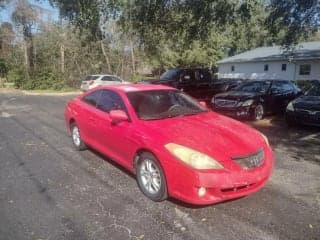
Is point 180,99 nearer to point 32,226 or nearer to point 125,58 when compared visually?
point 32,226

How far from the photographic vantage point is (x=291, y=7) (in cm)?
1230

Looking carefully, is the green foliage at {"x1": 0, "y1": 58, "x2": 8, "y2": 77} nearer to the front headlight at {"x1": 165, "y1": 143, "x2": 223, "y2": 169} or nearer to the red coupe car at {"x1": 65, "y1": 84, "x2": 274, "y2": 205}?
the red coupe car at {"x1": 65, "y1": 84, "x2": 274, "y2": 205}

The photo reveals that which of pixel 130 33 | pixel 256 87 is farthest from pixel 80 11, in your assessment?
pixel 130 33

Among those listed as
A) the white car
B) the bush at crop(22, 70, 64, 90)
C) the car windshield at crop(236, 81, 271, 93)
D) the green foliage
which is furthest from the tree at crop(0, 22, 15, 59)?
the car windshield at crop(236, 81, 271, 93)

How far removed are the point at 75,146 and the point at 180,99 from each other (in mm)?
2684

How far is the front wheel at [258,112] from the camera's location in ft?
37.9

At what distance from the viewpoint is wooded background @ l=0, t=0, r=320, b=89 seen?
12328 mm

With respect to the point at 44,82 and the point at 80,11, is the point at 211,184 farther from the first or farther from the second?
the point at 44,82

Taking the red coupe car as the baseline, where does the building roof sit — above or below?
above

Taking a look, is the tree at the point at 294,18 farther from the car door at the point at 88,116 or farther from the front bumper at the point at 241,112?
the car door at the point at 88,116

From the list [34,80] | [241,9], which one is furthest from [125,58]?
[241,9]

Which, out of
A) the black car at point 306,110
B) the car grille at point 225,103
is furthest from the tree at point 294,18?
the car grille at point 225,103

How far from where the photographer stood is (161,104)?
227 inches

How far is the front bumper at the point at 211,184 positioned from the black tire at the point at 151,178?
209mm
